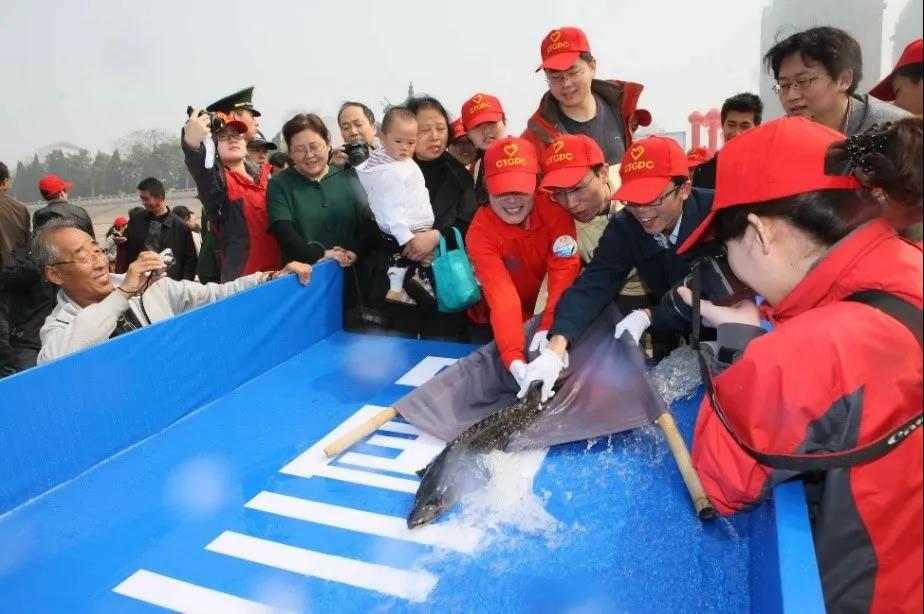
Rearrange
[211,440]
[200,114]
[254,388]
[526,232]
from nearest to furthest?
[211,440], [526,232], [254,388], [200,114]

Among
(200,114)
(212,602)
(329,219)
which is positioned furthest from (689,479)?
(200,114)

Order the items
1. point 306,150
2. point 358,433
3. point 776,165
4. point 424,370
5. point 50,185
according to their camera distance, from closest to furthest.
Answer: point 776,165 → point 358,433 → point 424,370 → point 306,150 → point 50,185

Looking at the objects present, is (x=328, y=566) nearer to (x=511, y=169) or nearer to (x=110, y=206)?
(x=511, y=169)

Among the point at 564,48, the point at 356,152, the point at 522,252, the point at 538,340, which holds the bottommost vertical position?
the point at 538,340

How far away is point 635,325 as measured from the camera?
2.15 m

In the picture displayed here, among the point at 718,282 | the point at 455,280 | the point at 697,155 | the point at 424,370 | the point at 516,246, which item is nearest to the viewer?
the point at 718,282

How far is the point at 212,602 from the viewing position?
4.63ft

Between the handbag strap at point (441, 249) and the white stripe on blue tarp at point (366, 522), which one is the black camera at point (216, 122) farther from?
the white stripe on blue tarp at point (366, 522)

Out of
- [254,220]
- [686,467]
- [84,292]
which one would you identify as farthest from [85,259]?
[686,467]

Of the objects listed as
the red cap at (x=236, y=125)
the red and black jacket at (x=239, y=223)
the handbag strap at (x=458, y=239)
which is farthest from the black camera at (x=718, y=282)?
the red cap at (x=236, y=125)

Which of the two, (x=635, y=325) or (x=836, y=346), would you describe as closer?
(x=836, y=346)

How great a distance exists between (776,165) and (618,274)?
4.41 ft

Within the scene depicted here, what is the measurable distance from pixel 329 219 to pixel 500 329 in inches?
47.0

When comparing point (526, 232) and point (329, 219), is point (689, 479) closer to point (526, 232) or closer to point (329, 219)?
point (526, 232)
